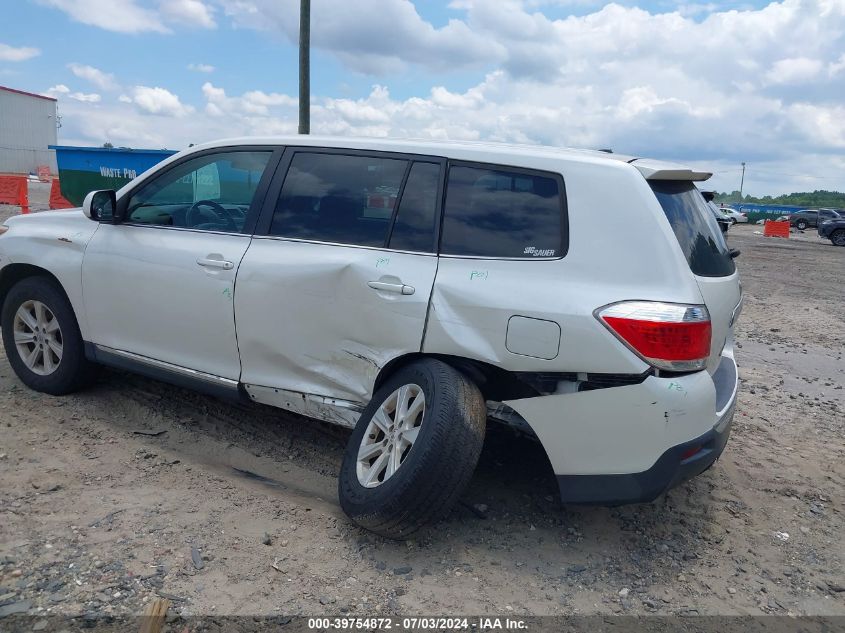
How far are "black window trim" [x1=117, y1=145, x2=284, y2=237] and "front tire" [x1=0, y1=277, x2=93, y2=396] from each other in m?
0.78

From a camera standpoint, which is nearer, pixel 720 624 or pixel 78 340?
pixel 720 624

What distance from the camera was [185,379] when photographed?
13.6 feet

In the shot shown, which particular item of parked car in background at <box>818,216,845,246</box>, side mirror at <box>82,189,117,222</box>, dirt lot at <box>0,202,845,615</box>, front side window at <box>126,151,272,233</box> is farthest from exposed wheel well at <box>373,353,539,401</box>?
parked car in background at <box>818,216,845,246</box>

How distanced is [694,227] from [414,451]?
1.68m

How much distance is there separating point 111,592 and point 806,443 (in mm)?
4281

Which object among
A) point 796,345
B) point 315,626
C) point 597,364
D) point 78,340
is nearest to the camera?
point 315,626

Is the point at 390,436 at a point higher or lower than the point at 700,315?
lower

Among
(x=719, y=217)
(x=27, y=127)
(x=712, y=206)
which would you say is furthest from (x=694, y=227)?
(x=27, y=127)

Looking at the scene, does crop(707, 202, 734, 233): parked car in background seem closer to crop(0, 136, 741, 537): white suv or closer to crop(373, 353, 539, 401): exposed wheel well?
crop(0, 136, 741, 537): white suv

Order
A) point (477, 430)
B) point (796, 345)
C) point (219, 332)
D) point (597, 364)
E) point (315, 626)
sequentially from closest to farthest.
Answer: point (315, 626) < point (597, 364) < point (477, 430) < point (219, 332) < point (796, 345)

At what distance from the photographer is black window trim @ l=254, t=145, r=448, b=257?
11.4 ft

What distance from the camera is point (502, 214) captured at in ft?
10.9

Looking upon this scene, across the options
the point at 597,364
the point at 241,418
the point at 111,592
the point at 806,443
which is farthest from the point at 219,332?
the point at 806,443

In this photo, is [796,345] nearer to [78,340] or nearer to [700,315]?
[700,315]
